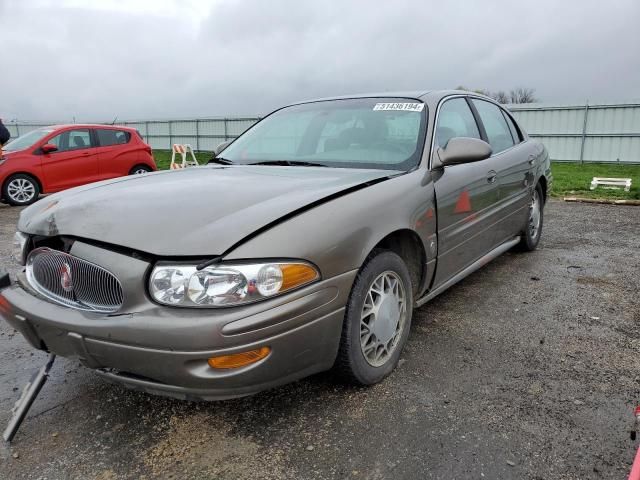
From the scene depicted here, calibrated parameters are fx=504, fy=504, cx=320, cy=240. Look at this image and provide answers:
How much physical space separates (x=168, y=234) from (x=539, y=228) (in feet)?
Result: 14.1

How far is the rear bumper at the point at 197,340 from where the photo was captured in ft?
5.95

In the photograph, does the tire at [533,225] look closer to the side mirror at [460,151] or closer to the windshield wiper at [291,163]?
the side mirror at [460,151]

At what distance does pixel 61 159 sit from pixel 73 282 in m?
8.79

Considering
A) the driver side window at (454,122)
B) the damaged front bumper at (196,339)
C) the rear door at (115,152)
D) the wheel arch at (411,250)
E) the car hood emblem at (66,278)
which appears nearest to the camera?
the damaged front bumper at (196,339)

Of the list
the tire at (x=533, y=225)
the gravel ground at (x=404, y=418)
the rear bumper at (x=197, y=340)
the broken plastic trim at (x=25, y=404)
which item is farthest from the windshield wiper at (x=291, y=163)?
the tire at (x=533, y=225)

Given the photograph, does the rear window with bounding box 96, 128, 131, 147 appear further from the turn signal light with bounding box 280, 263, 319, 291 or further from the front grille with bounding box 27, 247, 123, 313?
the turn signal light with bounding box 280, 263, 319, 291

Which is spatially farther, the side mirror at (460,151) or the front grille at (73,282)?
the side mirror at (460,151)

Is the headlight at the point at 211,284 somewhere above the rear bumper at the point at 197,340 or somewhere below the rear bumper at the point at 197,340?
above

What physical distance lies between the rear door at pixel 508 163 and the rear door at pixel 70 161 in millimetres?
8240

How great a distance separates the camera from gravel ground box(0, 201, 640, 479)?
197cm

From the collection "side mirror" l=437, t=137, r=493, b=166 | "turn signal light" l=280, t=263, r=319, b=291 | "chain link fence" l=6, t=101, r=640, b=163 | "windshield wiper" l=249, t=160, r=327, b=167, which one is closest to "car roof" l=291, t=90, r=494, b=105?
"side mirror" l=437, t=137, r=493, b=166

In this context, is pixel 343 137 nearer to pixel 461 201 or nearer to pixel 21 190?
pixel 461 201

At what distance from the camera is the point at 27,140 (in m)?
9.82

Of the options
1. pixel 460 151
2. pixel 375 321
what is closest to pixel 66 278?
pixel 375 321
